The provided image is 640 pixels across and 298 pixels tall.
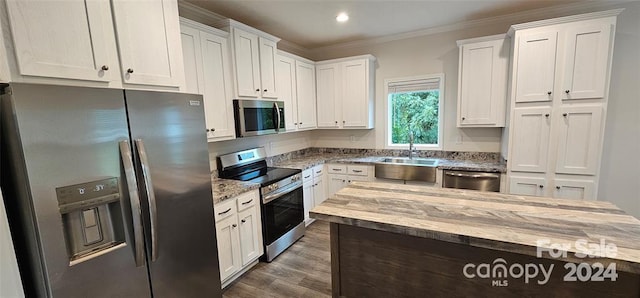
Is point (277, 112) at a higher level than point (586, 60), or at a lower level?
lower

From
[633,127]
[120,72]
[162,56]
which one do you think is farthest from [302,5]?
[633,127]

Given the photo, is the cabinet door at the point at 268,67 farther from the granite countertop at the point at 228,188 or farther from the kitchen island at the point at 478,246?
the kitchen island at the point at 478,246

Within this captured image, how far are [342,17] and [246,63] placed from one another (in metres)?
1.24

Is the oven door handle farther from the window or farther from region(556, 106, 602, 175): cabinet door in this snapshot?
A: region(556, 106, 602, 175): cabinet door

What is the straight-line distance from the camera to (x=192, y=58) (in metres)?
2.33

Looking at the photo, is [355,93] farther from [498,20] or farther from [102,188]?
[102,188]

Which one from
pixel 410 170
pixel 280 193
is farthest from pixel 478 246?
pixel 410 170

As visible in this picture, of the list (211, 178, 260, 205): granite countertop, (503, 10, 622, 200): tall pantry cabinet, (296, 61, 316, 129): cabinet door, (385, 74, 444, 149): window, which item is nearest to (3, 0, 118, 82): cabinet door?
(211, 178, 260, 205): granite countertop

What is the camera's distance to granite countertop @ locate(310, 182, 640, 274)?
3.90 feet

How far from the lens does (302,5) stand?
107 inches

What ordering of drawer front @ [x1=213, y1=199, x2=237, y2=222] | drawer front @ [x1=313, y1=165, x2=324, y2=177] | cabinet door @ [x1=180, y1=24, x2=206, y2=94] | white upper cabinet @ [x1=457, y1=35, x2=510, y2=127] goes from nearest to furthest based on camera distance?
drawer front @ [x1=213, y1=199, x2=237, y2=222]
cabinet door @ [x1=180, y1=24, x2=206, y2=94]
white upper cabinet @ [x1=457, y1=35, x2=510, y2=127]
drawer front @ [x1=313, y1=165, x2=324, y2=177]

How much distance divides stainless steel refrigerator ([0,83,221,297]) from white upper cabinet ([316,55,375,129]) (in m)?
2.57

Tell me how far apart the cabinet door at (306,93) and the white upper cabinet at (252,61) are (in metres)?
0.60

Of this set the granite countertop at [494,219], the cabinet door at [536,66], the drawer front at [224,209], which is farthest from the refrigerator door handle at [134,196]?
the cabinet door at [536,66]
